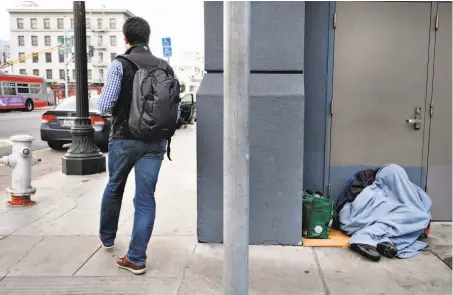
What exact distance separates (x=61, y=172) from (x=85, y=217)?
11.5 ft

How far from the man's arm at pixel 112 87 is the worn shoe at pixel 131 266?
4.08 ft

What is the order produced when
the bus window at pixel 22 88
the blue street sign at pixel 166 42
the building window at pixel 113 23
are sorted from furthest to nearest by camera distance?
the building window at pixel 113 23, the bus window at pixel 22 88, the blue street sign at pixel 166 42

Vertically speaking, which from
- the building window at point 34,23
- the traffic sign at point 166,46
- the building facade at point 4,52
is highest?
the building window at point 34,23

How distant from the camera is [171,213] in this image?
519 centimetres

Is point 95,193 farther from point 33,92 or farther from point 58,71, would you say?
point 58,71

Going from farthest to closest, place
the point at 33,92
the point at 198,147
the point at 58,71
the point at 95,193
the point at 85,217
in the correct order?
the point at 58,71
the point at 33,92
the point at 95,193
the point at 85,217
the point at 198,147

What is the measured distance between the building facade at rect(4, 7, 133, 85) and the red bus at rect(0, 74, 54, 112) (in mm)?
44245

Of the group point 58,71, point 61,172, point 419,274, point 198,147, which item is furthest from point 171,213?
point 58,71

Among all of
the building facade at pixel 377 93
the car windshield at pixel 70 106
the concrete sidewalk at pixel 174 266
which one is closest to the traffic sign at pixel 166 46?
the car windshield at pixel 70 106

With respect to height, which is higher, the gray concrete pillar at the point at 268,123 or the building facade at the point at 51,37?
the building facade at the point at 51,37

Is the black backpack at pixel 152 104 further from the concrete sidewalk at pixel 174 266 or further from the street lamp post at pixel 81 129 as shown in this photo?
the street lamp post at pixel 81 129

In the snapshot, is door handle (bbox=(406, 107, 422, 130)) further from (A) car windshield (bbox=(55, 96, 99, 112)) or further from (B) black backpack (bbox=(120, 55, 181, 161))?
(A) car windshield (bbox=(55, 96, 99, 112))

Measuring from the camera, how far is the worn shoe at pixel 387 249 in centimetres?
372

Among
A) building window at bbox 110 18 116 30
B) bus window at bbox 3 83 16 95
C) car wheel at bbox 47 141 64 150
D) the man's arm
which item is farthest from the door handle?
building window at bbox 110 18 116 30
